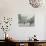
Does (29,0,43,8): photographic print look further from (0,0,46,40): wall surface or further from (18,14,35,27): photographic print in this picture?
(18,14,35,27): photographic print

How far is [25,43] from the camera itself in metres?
3.40

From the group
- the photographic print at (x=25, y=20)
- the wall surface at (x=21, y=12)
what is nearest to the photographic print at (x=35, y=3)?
the wall surface at (x=21, y=12)

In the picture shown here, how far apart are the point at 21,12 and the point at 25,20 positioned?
0.87 feet

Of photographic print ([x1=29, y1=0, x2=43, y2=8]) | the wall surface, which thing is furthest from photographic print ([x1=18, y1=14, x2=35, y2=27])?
photographic print ([x1=29, y1=0, x2=43, y2=8])

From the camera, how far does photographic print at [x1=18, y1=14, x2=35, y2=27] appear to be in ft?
12.9

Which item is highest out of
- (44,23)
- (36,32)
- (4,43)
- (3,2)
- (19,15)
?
(3,2)

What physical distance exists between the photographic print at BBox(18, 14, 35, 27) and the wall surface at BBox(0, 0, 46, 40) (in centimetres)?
9

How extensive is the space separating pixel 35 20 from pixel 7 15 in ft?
2.78

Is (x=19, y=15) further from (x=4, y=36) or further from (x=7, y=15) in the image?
(x=4, y=36)

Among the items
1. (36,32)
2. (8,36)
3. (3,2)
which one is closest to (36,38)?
(36,32)

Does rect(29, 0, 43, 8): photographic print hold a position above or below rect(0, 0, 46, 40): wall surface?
above

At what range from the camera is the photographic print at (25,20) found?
393cm

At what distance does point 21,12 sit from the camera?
3932 mm

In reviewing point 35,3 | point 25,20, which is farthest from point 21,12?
point 35,3
